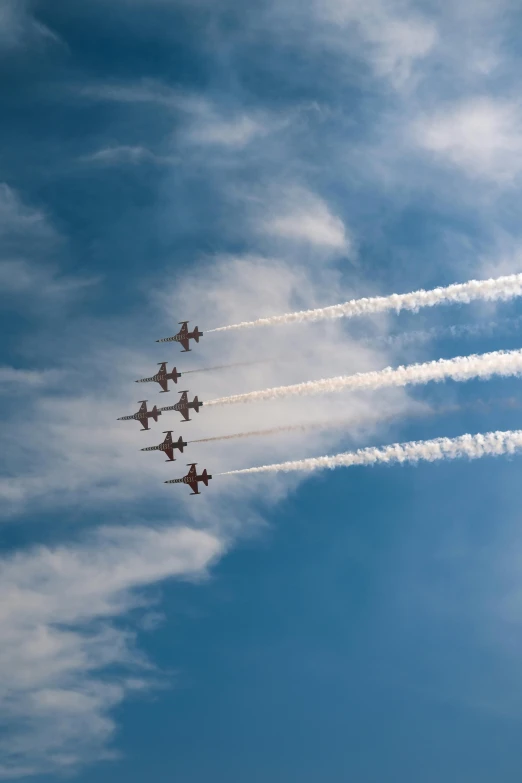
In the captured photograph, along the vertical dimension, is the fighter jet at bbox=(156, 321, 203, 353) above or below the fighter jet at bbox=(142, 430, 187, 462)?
above

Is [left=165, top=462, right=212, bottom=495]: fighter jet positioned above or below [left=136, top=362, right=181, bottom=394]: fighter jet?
below

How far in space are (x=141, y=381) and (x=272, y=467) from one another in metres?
45.9

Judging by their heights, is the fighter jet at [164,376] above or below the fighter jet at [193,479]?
above

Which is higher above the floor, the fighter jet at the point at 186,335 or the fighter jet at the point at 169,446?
the fighter jet at the point at 186,335

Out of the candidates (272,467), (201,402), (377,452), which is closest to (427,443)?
(377,452)

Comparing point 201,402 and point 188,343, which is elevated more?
point 188,343

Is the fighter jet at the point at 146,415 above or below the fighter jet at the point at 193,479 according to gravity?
above

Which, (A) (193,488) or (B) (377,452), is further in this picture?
(A) (193,488)

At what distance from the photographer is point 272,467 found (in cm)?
11838

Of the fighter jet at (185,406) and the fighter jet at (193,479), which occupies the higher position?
the fighter jet at (185,406)

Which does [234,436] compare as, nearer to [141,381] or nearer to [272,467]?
[272,467]

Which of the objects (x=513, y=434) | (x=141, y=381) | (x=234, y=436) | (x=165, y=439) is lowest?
(x=513, y=434)

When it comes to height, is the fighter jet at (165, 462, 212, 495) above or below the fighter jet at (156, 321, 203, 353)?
below

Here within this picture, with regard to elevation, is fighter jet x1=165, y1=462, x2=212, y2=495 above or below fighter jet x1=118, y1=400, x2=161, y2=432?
below
